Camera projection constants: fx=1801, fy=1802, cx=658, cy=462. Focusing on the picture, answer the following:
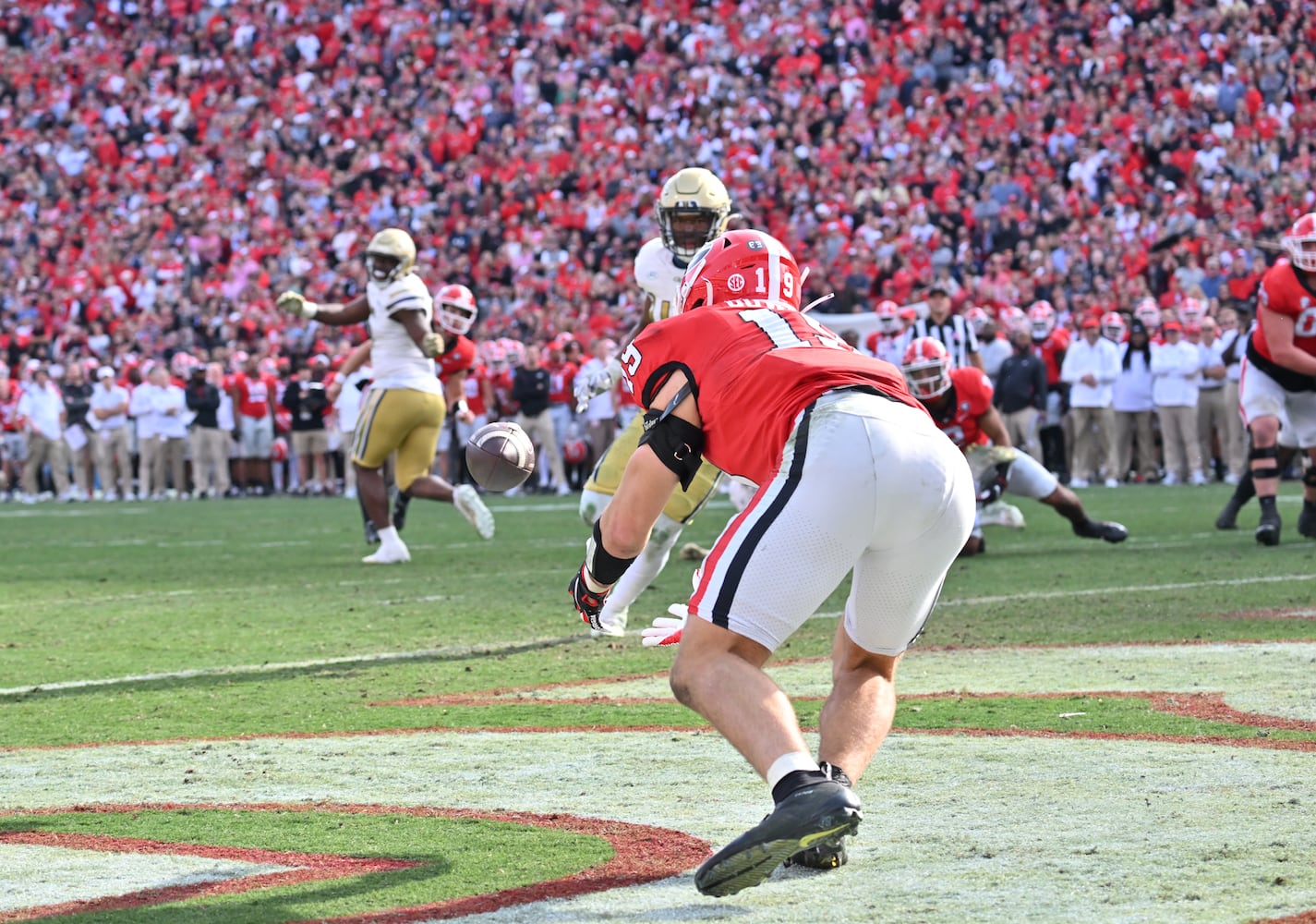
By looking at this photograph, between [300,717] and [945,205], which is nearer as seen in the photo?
[300,717]

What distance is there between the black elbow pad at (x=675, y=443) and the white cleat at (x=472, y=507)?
7969 mm

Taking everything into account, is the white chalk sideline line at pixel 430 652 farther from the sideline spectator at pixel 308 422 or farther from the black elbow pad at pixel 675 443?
the sideline spectator at pixel 308 422

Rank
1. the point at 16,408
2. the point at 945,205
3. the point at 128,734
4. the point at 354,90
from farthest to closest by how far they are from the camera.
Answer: the point at 354,90, the point at 16,408, the point at 945,205, the point at 128,734

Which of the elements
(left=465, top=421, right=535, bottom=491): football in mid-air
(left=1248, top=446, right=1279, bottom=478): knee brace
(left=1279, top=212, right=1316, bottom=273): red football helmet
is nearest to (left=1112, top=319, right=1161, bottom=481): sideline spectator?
(left=1248, top=446, right=1279, bottom=478): knee brace

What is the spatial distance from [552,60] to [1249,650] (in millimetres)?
26693

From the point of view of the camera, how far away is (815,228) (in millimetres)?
Answer: 25562

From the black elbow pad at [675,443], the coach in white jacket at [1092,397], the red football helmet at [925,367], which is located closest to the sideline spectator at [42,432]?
the coach in white jacket at [1092,397]

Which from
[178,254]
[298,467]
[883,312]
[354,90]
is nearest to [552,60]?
[354,90]

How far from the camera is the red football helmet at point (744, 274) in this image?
14.3ft

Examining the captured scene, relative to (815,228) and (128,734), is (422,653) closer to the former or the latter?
(128,734)

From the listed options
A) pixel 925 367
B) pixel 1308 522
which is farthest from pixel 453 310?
pixel 1308 522

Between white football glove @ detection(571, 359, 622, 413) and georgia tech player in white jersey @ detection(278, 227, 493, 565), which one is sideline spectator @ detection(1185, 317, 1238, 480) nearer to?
georgia tech player in white jersey @ detection(278, 227, 493, 565)

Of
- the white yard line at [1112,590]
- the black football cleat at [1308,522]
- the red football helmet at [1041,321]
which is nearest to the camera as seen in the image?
the white yard line at [1112,590]

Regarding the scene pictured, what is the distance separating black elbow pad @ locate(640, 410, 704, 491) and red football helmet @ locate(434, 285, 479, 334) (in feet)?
33.1
